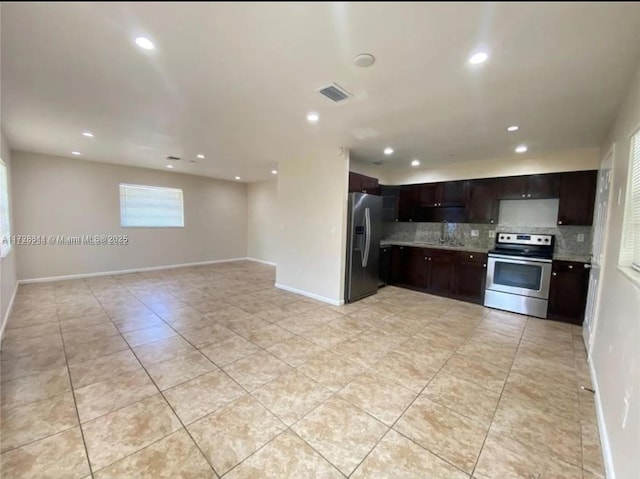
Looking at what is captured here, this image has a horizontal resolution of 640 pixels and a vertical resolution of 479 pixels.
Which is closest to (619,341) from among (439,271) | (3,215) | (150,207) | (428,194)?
(439,271)

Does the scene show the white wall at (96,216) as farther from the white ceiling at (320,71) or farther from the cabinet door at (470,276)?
Answer: the cabinet door at (470,276)

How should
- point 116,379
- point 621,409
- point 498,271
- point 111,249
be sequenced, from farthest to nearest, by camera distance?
point 111,249, point 498,271, point 116,379, point 621,409

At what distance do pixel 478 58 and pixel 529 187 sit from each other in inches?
139

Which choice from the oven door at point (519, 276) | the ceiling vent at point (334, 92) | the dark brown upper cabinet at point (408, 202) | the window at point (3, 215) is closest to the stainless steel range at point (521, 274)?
the oven door at point (519, 276)

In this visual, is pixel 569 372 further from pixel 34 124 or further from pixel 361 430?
pixel 34 124

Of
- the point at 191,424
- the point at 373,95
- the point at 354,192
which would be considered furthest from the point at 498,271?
the point at 191,424

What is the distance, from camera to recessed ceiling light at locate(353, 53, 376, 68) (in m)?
1.80

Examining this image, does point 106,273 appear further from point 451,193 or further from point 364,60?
point 451,193

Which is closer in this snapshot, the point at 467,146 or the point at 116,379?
the point at 116,379

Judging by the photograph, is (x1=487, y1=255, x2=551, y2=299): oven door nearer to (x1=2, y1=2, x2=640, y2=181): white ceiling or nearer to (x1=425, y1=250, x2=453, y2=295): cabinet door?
(x1=425, y1=250, x2=453, y2=295): cabinet door

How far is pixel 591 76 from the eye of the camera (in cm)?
202

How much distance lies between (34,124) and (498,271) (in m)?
7.19

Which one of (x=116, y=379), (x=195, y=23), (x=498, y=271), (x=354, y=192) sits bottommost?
(x=116, y=379)

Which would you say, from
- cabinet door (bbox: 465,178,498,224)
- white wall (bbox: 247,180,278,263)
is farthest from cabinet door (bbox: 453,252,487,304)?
white wall (bbox: 247,180,278,263)
